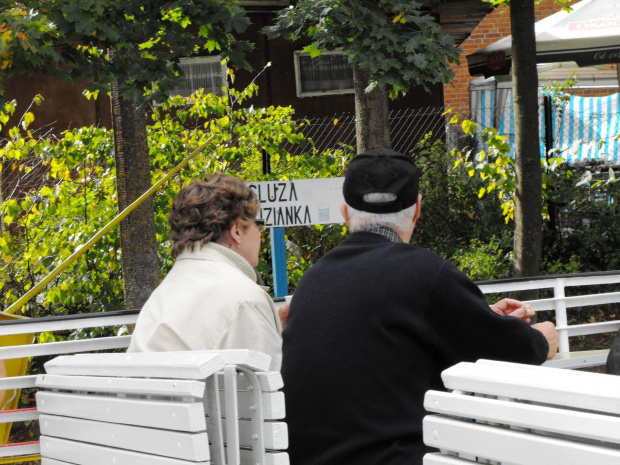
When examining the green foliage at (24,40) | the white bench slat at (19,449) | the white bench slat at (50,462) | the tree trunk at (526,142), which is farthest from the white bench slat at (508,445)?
the tree trunk at (526,142)

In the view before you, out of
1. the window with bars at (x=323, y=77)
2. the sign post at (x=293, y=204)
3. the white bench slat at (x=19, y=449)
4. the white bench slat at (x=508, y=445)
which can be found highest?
the window with bars at (x=323, y=77)

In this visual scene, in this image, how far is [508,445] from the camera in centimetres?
165

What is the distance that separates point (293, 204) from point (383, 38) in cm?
103

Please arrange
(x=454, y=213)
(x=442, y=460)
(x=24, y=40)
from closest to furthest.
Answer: (x=442, y=460)
(x=24, y=40)
(x=454, y=213)

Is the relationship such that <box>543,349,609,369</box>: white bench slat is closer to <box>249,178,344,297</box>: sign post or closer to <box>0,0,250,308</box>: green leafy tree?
<box>249,178,344,297</box>: sign post

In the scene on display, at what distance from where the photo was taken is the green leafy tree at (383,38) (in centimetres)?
491

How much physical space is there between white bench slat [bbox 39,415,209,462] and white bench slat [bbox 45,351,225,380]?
0.43 ft

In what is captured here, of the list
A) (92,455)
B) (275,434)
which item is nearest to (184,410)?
(275,434)

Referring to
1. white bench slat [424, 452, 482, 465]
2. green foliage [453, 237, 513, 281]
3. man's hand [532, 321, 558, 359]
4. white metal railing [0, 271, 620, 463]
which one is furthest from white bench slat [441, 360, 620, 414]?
green foliage [453, 237, 513, 281]

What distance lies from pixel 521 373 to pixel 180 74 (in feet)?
12.1

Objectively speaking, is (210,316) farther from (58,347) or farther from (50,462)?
(58,347)

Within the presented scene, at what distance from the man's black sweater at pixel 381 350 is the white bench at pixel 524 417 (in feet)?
1.69

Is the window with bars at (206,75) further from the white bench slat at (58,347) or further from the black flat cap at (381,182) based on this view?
the black flat cap at (381,182)

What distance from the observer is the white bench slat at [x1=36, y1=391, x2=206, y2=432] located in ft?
6.71
